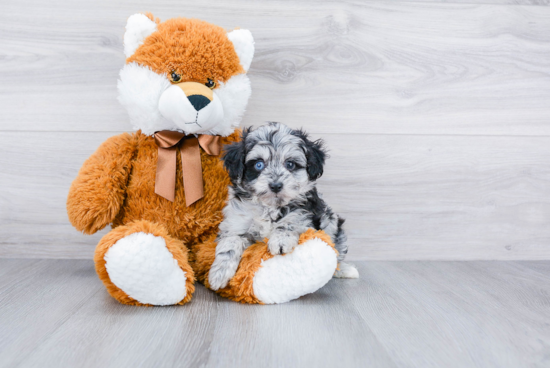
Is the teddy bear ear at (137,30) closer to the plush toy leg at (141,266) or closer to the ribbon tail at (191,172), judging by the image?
the ribbon tail at (191,172)

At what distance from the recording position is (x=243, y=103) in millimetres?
1552

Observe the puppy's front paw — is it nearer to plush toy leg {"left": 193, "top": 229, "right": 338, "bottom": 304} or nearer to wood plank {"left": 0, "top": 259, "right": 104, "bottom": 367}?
plush toy leg {"left": 193, "top": 229, "right": 338, "bottom": 304}

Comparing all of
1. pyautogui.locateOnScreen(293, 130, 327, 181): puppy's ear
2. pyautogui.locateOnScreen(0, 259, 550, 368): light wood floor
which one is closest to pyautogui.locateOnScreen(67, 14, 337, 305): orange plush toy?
pyautogui.locateOnScreen(0, 259, 550, 368): light wood floor

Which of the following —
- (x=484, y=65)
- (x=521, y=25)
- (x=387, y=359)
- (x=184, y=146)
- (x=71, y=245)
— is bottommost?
(x=71, y=245)

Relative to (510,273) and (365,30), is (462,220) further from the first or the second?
(365,30)

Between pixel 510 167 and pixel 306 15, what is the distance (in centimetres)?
123

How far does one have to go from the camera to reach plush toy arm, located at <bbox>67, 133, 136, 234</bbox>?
4.69ft

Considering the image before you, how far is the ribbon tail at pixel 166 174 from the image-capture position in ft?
4.87

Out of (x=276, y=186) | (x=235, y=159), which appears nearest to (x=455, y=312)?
(x=276, y=186)

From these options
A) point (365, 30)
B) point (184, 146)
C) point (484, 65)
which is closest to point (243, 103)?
point (184, 146)

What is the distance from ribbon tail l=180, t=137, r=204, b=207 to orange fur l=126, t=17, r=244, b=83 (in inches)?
10.1

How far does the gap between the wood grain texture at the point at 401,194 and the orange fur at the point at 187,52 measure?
1.94 feet

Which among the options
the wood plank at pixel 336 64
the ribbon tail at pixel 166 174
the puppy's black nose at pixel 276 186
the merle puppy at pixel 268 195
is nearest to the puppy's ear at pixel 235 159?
the merle puppy at pixel 268 195

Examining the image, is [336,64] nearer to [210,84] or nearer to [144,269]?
[210,84]
